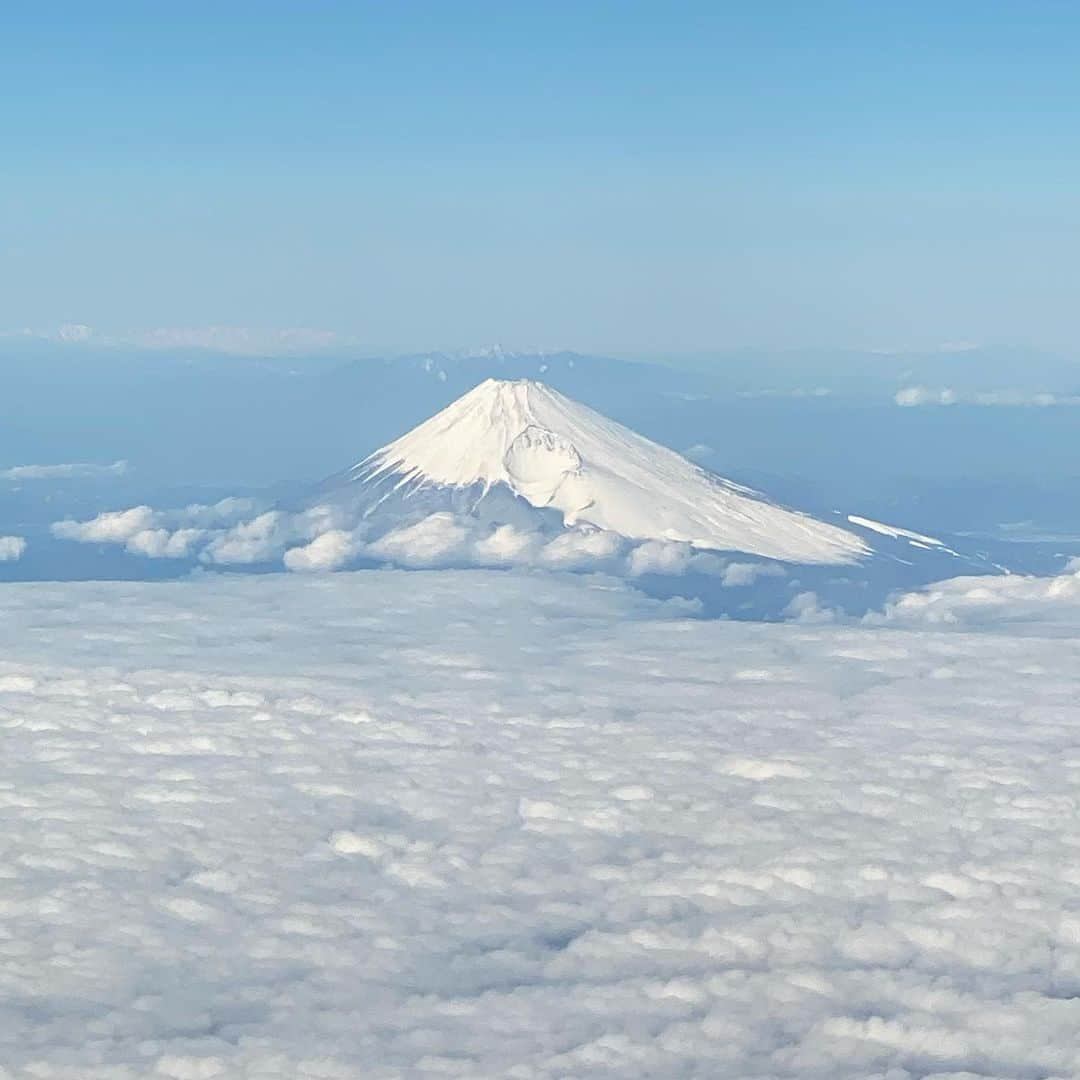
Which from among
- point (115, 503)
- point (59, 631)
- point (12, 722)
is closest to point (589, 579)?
point (59, 631)

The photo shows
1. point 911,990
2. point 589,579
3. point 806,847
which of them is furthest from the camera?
point 589,579

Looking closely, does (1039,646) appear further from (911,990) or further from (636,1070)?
(636,1070)

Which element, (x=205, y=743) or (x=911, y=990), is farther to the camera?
(x=205, y=743)

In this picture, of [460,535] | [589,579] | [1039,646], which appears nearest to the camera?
[1039,646]

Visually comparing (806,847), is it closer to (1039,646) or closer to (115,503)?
(1039,646)

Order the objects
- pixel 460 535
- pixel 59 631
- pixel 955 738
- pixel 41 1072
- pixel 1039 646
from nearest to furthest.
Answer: pixel 41 1072 → pixel 955 738 → pixel 59 631 → pixel 1039 646 → pixel 460 535

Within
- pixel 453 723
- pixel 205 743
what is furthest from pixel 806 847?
pixel 205 743
